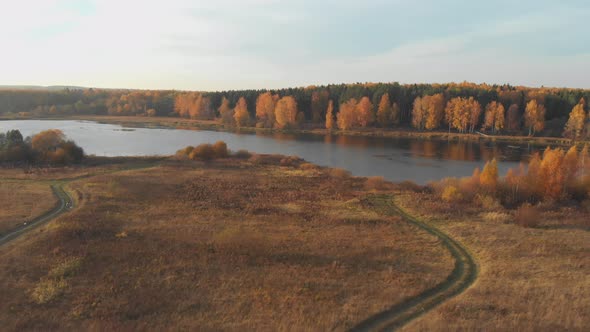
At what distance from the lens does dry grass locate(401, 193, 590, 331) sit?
575 inches

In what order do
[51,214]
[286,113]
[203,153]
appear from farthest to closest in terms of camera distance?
[286,113], [203,153], [51,214]

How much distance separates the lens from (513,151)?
227ft

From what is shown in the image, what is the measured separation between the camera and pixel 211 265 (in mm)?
19844

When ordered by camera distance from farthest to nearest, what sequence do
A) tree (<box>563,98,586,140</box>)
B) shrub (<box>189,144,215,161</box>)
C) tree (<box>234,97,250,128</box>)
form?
1. tree (<box>234,97,250,128</box>)
2. tree (<box>563,98,586,140</box>)
3. shrub (<box>189,144,215,161</box>)

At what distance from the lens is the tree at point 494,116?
89.7 metres

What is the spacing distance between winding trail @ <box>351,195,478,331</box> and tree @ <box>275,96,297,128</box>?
273ft

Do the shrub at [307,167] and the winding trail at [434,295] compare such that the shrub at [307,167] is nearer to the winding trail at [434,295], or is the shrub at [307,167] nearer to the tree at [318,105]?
the winding trail at [434,295]

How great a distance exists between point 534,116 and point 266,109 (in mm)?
67362

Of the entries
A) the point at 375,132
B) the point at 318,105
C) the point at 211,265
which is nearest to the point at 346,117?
the point at 375,132

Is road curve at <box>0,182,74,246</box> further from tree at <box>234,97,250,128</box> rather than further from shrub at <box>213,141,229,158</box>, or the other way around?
tree at <box>234,97,250,128</box>

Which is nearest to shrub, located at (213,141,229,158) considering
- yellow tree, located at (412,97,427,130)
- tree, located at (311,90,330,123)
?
yellow tree, located at (412,97,427,130)

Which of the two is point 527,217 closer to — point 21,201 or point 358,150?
point 21,201

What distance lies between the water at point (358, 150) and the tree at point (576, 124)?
1536 cm

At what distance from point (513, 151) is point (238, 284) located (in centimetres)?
6612
